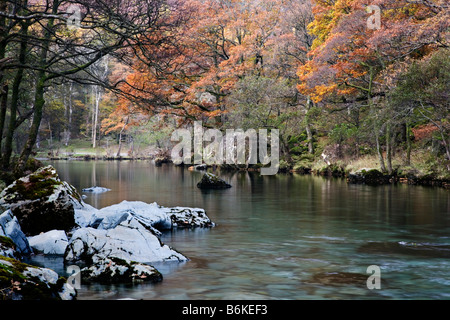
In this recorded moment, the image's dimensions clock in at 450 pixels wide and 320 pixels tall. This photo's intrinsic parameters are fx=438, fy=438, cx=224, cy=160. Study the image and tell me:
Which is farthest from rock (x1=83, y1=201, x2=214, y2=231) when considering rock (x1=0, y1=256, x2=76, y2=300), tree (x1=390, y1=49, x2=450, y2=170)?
tree (x1=390, y1=49, x2=450, y2=170)

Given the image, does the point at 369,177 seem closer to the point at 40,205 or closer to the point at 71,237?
the point at 40,205

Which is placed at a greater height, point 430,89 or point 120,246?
point 430,89

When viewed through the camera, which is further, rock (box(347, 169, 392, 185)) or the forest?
rock (box(347, 169, 392, 185))

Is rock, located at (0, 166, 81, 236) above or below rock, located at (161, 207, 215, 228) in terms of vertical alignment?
above

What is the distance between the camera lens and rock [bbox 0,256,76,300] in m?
4.49

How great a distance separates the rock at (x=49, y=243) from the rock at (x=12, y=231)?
376 mm

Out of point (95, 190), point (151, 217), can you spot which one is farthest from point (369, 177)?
point (151, 217)

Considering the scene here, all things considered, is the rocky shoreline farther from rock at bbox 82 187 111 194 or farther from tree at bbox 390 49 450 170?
tree at bbox 390 49 450 170

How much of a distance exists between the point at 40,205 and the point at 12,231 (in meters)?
2.03

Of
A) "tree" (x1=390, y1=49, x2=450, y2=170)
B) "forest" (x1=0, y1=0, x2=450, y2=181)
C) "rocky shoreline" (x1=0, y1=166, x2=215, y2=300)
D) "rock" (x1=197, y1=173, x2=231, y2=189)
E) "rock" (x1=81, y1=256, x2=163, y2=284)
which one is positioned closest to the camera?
"rocky shoreline" (x1=0, y1=166, x2=215, y2=300)

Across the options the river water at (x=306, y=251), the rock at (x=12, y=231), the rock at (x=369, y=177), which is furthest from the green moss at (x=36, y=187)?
the rock at (x=369, y=177)

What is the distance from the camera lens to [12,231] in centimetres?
752

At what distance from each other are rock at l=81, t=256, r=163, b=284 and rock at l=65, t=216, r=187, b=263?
488 millimetres
